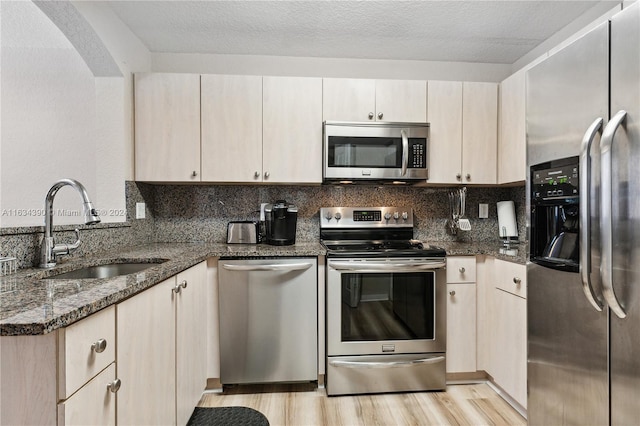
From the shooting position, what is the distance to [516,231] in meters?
2.58

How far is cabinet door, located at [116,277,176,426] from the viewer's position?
3.44 feet

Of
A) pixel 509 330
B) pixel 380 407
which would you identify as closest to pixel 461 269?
pixel 509 330

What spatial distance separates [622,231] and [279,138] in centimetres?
187

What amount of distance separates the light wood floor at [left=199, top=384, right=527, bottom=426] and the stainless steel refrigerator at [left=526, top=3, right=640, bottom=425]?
0.61m

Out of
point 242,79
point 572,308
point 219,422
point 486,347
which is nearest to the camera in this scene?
point 572,308

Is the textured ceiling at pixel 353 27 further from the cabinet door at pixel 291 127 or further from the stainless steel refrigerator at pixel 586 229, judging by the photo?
the stainless steel refrigerator at pixel 586 229

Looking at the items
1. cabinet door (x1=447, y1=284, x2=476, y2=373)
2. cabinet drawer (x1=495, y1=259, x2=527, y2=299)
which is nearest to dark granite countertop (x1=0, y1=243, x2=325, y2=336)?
cabinet door (x1=447, y1=284, x2=476, y2=373)

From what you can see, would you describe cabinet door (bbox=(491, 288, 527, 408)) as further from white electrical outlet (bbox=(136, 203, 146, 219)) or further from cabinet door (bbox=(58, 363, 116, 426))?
white electrical outlet (bbox=(136, 203, 146, 219))

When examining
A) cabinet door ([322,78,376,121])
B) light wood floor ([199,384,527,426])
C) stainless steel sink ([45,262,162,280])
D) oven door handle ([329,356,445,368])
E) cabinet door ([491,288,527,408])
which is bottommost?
light wood floor ([199,384,527,426])

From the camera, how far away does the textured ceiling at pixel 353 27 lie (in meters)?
2.02

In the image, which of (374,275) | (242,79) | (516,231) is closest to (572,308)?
(374,275)

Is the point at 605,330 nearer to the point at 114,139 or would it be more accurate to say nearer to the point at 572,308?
the point at 572,308

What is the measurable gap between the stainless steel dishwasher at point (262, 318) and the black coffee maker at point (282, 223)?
0.98ft

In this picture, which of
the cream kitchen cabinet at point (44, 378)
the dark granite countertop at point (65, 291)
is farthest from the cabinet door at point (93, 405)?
the dark granite countertop at point (65, 291)
